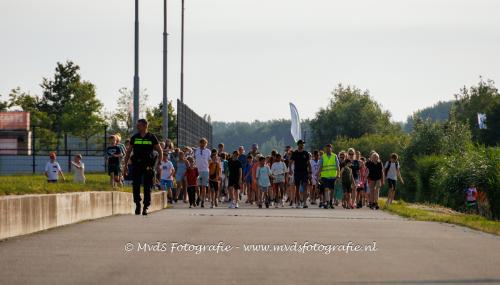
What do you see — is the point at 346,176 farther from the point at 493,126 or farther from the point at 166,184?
the point at 493,126

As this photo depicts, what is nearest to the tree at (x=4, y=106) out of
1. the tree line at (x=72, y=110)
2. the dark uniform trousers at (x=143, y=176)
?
the tree line at (x=72, y=110)

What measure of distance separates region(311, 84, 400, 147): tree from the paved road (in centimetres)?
12279

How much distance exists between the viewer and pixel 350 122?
143 m

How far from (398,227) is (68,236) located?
6.48 meters

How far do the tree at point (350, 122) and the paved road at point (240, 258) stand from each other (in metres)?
123

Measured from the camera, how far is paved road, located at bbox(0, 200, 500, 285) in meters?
10.7

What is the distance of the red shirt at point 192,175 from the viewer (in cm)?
3133

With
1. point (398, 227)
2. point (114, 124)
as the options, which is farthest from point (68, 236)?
point (114, 124)

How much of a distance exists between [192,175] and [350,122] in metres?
112

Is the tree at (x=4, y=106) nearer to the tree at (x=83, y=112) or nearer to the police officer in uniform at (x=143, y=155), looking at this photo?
the tree at (x=83, y=112)

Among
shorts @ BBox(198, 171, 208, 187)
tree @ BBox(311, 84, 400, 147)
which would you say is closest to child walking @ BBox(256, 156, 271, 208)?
shorts @ BBox(198, 171, 208, 187)

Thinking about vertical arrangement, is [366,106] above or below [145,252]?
above

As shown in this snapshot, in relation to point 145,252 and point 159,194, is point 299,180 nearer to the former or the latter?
point 159,194

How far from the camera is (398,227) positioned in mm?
19750
